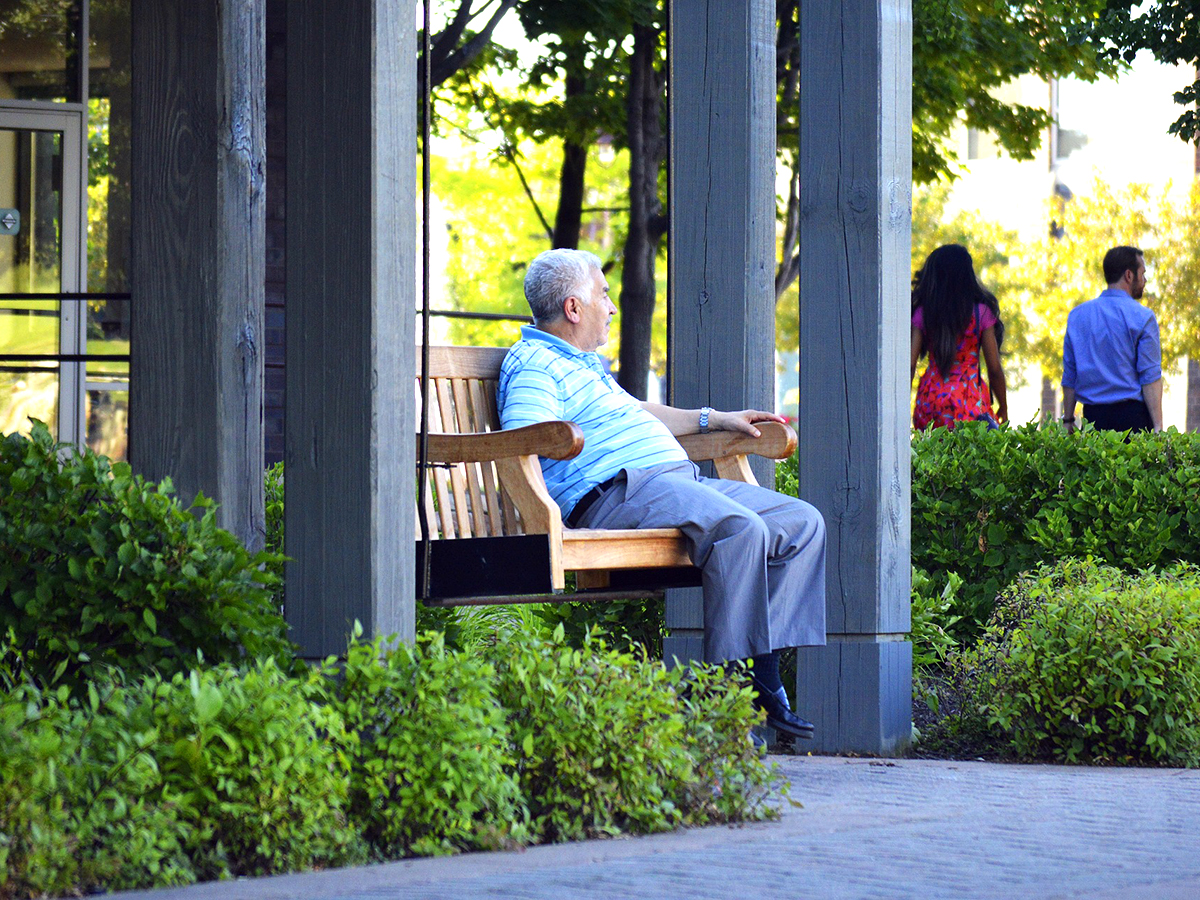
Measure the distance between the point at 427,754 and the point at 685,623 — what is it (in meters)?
2.47

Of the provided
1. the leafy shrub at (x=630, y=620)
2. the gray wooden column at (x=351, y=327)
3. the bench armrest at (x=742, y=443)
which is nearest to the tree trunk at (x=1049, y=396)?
the leafy shrub at (x=630, y=620)

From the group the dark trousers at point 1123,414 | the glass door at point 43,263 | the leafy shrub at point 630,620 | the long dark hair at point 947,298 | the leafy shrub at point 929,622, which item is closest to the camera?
the leafy shrub at point 630,620

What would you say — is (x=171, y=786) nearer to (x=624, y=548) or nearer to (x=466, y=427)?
(x=624, y=548)

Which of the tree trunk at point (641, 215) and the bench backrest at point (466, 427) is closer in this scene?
the bench backrest at point (466, 427)

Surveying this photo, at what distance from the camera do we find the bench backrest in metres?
5.36

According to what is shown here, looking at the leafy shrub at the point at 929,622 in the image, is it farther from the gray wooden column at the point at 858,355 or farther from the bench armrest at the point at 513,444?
the bench armrest at the point at 513,444

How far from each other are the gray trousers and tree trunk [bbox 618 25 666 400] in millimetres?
8053

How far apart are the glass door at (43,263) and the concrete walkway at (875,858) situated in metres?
7.39

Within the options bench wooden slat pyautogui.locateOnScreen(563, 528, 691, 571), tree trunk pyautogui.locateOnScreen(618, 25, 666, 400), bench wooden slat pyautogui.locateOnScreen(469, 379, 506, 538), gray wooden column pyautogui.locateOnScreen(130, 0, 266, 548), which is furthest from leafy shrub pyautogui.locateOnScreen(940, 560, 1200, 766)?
tree trunk pyautogui.locateOnScreen(618, 25, 666, 400)

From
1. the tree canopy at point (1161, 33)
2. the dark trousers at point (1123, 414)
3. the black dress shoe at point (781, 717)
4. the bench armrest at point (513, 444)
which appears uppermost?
the tree canopy at point (1161, 33)

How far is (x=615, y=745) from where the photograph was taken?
3842 mm

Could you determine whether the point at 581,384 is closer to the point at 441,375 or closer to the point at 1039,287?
the point at 441,375

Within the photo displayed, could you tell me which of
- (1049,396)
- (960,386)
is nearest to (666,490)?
(960,386)

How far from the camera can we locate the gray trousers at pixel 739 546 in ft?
16.3
